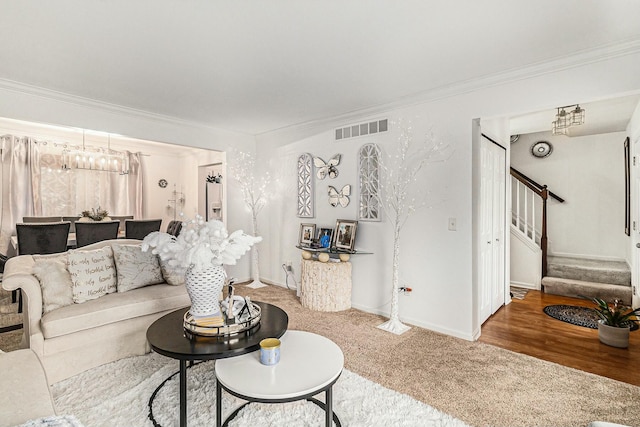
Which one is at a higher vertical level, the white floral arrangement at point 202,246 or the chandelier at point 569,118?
the chandelier at point 569,118

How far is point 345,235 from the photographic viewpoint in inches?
157

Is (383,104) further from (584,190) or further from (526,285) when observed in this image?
(584,190)

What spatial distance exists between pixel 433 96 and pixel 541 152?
3.36 meters

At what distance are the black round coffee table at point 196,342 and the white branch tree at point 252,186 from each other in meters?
2.85

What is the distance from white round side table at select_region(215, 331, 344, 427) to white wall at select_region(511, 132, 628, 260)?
517 cm

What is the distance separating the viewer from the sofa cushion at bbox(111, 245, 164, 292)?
2.85m

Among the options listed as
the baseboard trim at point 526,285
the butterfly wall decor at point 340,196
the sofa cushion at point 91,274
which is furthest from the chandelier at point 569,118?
the sofa cushion at point 91,274

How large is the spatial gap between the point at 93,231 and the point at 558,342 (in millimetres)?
5399

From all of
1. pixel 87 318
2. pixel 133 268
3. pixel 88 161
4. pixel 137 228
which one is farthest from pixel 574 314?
pixel 88 161

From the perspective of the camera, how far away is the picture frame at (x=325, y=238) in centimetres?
412

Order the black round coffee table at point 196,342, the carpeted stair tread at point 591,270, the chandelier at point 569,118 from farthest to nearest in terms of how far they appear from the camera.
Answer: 1. the carpeted stair tread at point 591,270
2. the chandelier at point 569,118
3. the black round coffee table at point 196,342

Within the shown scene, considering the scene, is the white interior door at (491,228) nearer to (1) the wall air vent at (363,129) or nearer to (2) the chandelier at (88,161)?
(1) the wall air vent at (363,129)

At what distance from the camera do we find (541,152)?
213 inches

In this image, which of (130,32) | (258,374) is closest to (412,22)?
(130,32)
